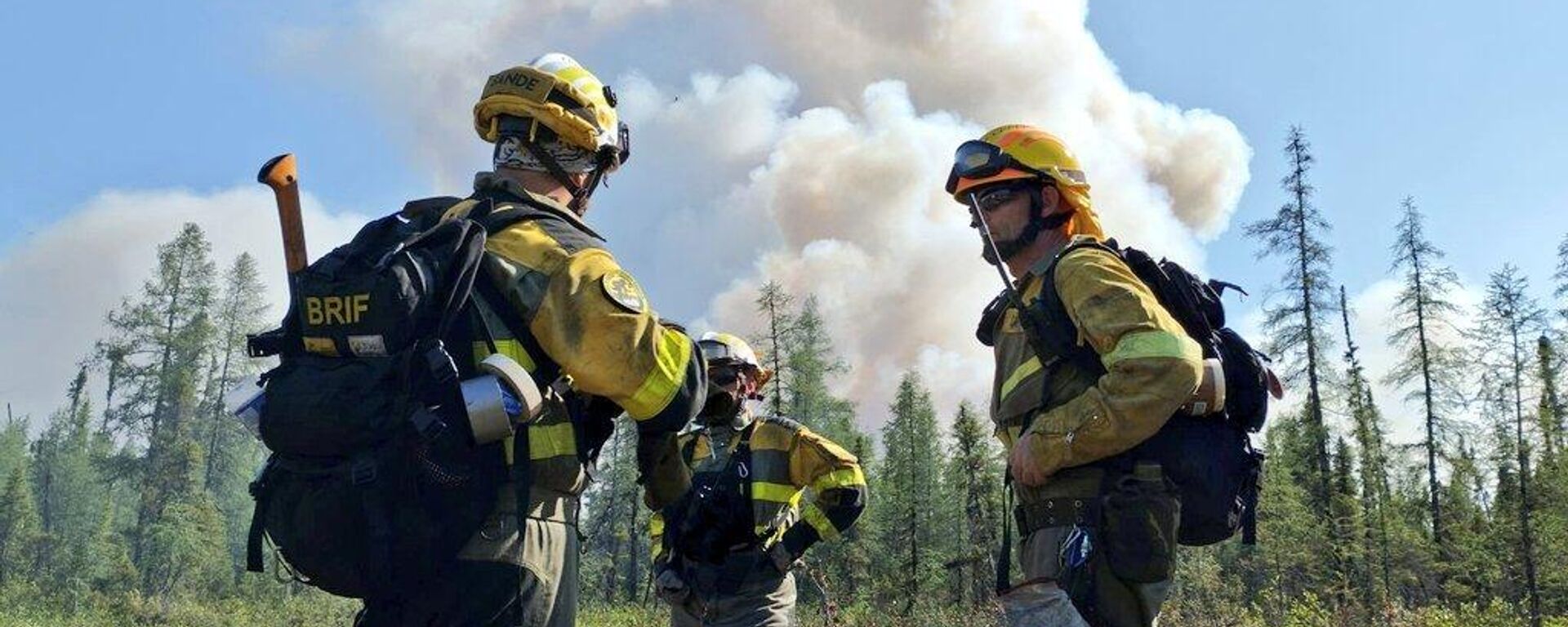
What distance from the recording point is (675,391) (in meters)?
3.26

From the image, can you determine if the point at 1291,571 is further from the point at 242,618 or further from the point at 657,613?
the point at 242,618

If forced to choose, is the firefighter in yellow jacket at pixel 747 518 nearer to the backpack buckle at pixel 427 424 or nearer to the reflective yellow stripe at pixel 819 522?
the reflective yellow stripe at pixel 819 522

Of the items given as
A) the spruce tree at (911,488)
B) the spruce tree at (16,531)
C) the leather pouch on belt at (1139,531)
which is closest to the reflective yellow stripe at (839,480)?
the leather pouch on belt at (1139,531)

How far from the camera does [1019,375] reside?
4.20m

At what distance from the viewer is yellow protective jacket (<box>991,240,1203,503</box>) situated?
144 inches

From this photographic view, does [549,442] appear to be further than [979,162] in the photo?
No

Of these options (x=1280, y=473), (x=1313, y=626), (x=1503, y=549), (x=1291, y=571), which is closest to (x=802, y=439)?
(x=1313, y=626)

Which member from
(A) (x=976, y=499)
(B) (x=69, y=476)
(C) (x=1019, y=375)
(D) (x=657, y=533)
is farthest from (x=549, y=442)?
(B) (x=69, y=476)

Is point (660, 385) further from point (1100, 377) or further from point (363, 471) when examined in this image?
point (1100, 377)

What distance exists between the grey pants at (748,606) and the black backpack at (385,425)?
3.75 meters

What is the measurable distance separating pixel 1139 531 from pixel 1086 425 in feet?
1.24

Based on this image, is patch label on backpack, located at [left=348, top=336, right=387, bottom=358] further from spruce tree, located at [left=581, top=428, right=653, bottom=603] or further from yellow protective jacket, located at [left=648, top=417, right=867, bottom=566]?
spruce tree, located at [left=581, top=428, right=653, bottom=603]

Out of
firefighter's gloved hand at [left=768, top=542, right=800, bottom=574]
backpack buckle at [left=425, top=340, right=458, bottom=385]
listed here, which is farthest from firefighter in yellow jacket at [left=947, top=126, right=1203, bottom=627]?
firefighter's gloved hand at [left=768, top=542, right=800, bottom=574]

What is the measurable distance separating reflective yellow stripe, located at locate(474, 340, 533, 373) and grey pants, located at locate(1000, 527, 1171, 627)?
1.77 metres
